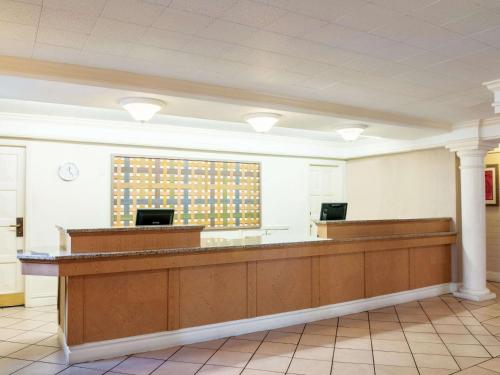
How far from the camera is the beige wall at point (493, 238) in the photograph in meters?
7.14

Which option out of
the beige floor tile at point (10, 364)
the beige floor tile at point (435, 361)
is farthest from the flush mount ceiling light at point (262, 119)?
the beige floor tile at point (10, 364)

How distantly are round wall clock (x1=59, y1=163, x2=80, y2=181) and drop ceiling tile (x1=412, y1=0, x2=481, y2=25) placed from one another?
16.7 feet

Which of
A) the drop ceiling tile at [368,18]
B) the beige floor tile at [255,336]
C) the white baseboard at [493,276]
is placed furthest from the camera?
the white baseboard at [493,276]

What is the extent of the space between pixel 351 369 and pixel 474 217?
11.9 ft

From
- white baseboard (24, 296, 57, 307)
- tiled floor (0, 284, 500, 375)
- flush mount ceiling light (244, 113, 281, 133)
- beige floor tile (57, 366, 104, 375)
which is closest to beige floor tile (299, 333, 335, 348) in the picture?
tiled floor (0, 284, 500, 375)

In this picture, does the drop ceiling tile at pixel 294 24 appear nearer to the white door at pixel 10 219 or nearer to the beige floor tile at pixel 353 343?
the beige floor tile at pixel 353 343

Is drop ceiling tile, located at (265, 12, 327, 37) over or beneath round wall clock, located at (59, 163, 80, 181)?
over

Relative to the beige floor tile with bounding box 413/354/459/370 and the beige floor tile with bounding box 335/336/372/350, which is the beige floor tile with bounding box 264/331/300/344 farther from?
the beige floor tile with bounding box 413/354/459/370

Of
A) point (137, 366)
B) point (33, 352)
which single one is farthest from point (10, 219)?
point (137, 366)

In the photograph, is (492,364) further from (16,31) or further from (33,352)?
(16,31)

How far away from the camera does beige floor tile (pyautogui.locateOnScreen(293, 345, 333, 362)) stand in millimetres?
3693

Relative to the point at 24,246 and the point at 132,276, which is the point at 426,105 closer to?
the point at 132,276

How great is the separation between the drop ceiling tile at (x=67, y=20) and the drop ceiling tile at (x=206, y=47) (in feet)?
2.27

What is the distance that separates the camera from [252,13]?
2523 mm
